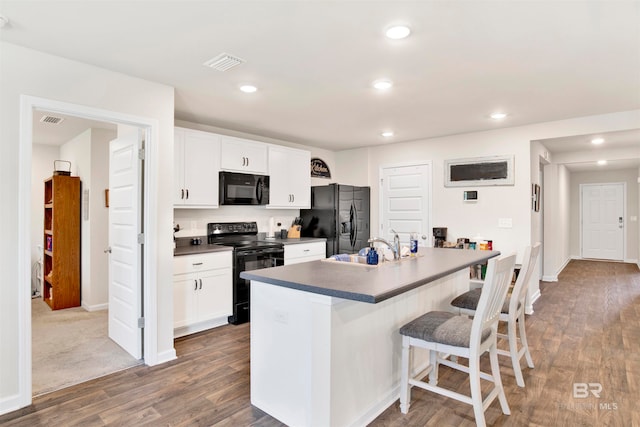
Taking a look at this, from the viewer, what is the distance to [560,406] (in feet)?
7.77

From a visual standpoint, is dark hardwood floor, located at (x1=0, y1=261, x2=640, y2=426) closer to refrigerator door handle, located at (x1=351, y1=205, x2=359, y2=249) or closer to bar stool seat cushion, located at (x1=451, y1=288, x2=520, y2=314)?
bar stool seat cushion, located at (x1=451, y1=288, x2=520, y2=314)

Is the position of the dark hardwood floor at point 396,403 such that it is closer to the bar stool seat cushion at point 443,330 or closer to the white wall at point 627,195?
the bar stool seat cushion at point 443,330

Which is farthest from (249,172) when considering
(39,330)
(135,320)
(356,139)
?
(39,330)

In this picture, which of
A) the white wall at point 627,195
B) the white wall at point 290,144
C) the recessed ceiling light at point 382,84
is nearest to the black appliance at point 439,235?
the white wall at point 290,144

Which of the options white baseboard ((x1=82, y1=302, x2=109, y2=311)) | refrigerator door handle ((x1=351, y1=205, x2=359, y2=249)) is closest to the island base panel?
refrigerator door handle ((x1=351, y1=205, x2=359, y2=249))

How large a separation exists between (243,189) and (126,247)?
5.35 feet

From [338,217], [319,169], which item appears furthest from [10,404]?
[319,169]

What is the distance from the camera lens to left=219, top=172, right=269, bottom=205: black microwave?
4.35 meters

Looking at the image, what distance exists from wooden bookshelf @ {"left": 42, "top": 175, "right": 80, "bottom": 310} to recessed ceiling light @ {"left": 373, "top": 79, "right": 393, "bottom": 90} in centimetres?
416

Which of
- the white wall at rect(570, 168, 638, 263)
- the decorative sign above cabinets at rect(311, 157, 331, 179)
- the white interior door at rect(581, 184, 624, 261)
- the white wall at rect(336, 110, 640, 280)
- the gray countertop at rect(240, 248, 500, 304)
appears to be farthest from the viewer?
the white interior door at rect(581, 184, 624, 261)

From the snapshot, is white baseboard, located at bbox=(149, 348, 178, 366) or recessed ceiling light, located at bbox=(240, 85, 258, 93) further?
recessed ceiling light, located at bbox=(240, 85, 258, 93)

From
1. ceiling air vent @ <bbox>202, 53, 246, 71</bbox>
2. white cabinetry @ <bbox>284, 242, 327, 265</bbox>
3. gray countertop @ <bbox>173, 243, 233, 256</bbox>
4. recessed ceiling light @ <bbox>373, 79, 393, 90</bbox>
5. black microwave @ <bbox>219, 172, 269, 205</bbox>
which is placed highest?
ceiling air vent @ <bbox>202, 53, 246, 71</bbox>

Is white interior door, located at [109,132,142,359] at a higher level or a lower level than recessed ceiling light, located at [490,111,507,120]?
lower

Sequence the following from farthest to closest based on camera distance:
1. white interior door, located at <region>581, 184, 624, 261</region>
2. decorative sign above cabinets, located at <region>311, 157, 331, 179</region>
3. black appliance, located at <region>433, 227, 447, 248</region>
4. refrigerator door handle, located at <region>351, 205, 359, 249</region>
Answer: white interior door, located at <region>581, 184, 624, 261</region>, decorative sign above cabinets, located at <region>311, 157, 331, 179</region>, refrigerator door handle, located at <region>351, 205, 359, 249</region>, black appliance, located at <region>433, 227, 447, 248</region>
